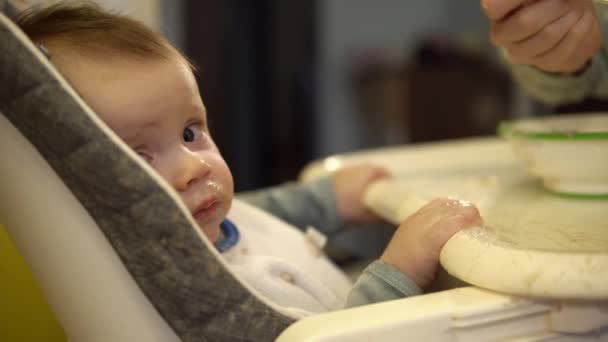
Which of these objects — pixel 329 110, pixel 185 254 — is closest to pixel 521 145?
pixel 185 254

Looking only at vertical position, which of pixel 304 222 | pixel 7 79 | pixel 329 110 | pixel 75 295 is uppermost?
pixel 7 79

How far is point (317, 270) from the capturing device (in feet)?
1.93

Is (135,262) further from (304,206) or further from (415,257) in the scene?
(304,206)

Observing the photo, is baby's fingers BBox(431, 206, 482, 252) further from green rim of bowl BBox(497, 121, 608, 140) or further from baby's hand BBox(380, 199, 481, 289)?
green rim of bowl BBox(497, 121, 608, 140)

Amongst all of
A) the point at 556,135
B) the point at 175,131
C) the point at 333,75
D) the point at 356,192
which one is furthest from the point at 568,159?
the point at 333,75

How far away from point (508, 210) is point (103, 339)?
1.08 feet

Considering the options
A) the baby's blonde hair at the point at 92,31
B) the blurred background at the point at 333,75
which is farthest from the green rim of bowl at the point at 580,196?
the blurred background at the point at 333,75

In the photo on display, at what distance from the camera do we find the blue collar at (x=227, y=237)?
531 mm

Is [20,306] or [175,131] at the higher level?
[175,131]

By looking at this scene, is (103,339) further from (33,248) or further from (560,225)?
(560,225)

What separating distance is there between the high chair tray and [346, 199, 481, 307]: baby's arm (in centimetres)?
1

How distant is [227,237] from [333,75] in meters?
1.98

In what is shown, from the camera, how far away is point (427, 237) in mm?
450

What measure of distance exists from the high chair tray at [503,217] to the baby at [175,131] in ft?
0.11
